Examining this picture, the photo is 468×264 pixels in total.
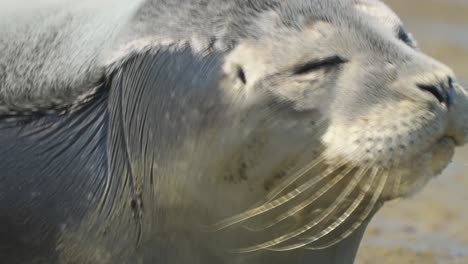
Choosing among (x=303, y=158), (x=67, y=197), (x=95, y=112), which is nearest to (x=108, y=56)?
(x=95, y=112)

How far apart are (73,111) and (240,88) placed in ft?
1.69

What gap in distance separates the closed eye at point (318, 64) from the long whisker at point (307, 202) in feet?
0.95

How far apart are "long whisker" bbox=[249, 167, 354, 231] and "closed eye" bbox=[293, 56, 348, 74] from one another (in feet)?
0.95

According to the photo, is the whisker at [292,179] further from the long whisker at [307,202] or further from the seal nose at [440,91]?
the seal nose at [440,91]

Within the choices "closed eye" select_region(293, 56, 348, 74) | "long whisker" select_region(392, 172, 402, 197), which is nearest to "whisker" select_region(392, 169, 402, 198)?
"long whisker" select_region(392, 172, 402, 197)

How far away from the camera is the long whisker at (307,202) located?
3062 mm

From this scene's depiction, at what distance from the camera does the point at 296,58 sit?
3.14 metres

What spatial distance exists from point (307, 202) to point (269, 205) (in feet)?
0.36

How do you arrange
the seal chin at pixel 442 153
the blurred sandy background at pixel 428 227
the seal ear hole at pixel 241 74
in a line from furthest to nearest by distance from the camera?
the blurred sandy background at pixel 428 227 < the seal ear hole at pixel 241 74 < the seal chin at pixel 442 153

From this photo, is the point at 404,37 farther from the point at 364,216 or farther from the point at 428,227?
the point at 428,227

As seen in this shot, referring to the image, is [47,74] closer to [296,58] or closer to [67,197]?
[67,197]

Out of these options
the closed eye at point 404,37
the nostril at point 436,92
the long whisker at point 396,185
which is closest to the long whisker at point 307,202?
the long whisker at point 396,185

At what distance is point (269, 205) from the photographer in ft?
10.4

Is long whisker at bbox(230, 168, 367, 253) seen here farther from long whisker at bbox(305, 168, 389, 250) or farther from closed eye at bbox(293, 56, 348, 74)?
closed eye at bbox(293, 56, 348, 74)
